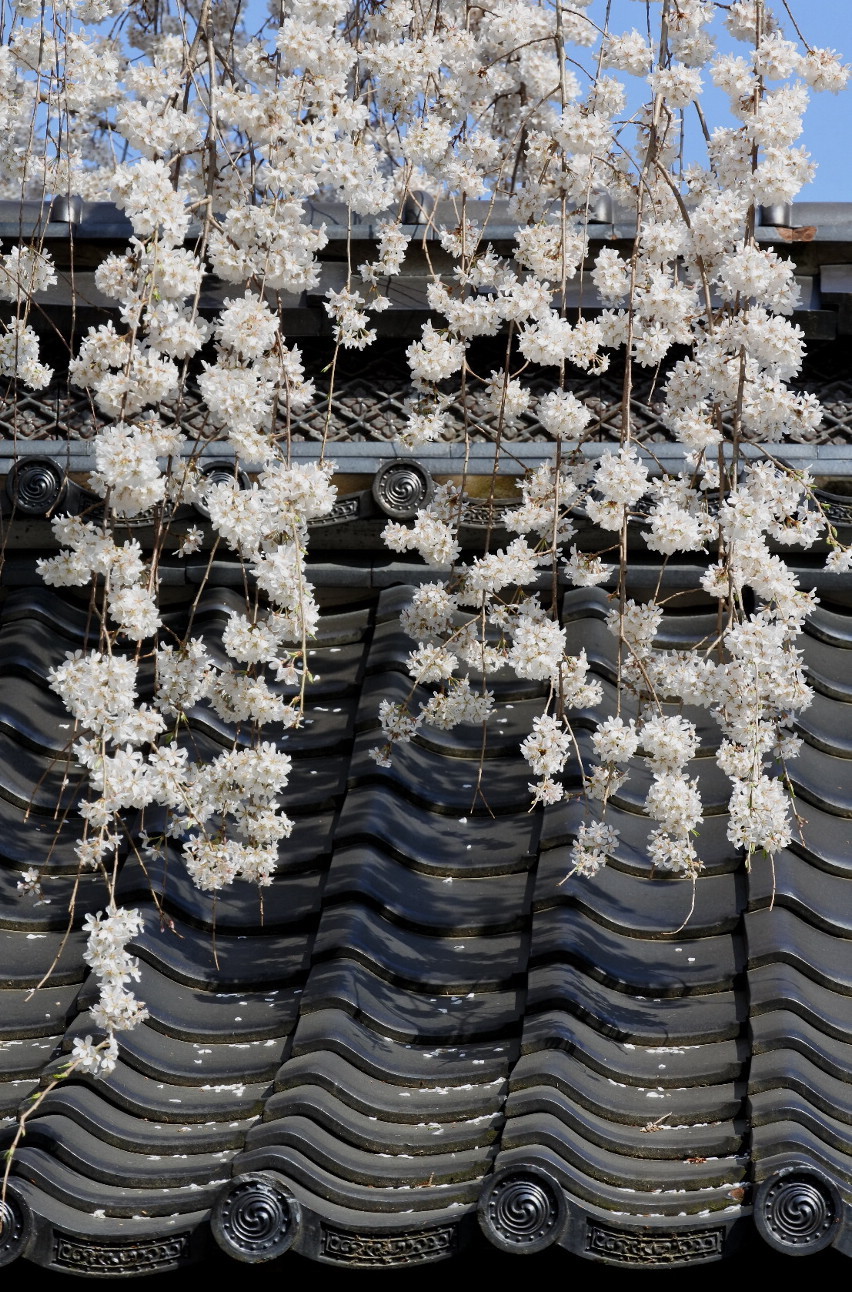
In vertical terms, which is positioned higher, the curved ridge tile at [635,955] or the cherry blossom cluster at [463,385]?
the cherry blossom cluster at [463,385]

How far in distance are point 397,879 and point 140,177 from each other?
→ 1.43 meters

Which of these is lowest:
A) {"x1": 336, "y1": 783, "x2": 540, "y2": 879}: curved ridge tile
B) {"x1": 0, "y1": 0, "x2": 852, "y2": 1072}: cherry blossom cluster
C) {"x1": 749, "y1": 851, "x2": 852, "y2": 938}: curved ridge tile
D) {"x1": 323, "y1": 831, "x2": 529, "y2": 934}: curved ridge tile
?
{"x1": 323, "y1": 831, "x2": 529, "y2": 934}: curved ridge tile

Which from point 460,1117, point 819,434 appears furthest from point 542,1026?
point 819,434

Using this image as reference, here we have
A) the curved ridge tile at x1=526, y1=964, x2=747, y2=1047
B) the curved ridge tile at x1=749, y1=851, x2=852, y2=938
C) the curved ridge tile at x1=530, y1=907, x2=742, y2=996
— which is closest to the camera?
the curved ridge tile at x1=526, y1=964, x2=747, y2=1047

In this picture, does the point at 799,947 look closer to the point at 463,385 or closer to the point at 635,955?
the point at 635,955

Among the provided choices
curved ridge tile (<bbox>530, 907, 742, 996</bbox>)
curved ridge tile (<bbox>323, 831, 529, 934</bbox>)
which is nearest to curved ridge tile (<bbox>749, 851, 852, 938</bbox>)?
curved ridge tile (<bbox>530, 907, 742, 996</bbox>)

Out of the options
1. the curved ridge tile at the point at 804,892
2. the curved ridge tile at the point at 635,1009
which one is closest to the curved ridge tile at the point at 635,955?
the curved ridge tile at the point at 635,1009

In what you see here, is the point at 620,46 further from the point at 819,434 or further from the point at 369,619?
the point at 369,619

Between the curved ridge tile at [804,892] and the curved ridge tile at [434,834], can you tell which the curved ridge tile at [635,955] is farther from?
the curved ridge tile at [434,834]

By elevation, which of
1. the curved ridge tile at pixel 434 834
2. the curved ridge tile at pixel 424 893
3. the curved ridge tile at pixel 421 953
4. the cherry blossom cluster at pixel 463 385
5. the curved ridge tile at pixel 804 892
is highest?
the cherry blossom cluster at pixel 463 385

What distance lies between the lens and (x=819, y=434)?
13.2 ft

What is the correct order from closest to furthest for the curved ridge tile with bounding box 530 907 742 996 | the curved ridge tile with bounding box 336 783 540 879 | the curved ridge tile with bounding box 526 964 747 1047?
1. the curved ridge tile with bounding box 526 964 747 1047
2. the curved ridge tile with bounding box 530 907 742 996
3. the curved ridge tile with bounding box 336 783 540 879

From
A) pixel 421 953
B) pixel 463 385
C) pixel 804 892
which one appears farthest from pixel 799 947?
pixel 463 385

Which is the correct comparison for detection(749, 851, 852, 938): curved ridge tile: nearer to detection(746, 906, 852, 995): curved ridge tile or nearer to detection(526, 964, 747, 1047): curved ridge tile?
detection(746, 906, 852, 995): curved ridge tile
